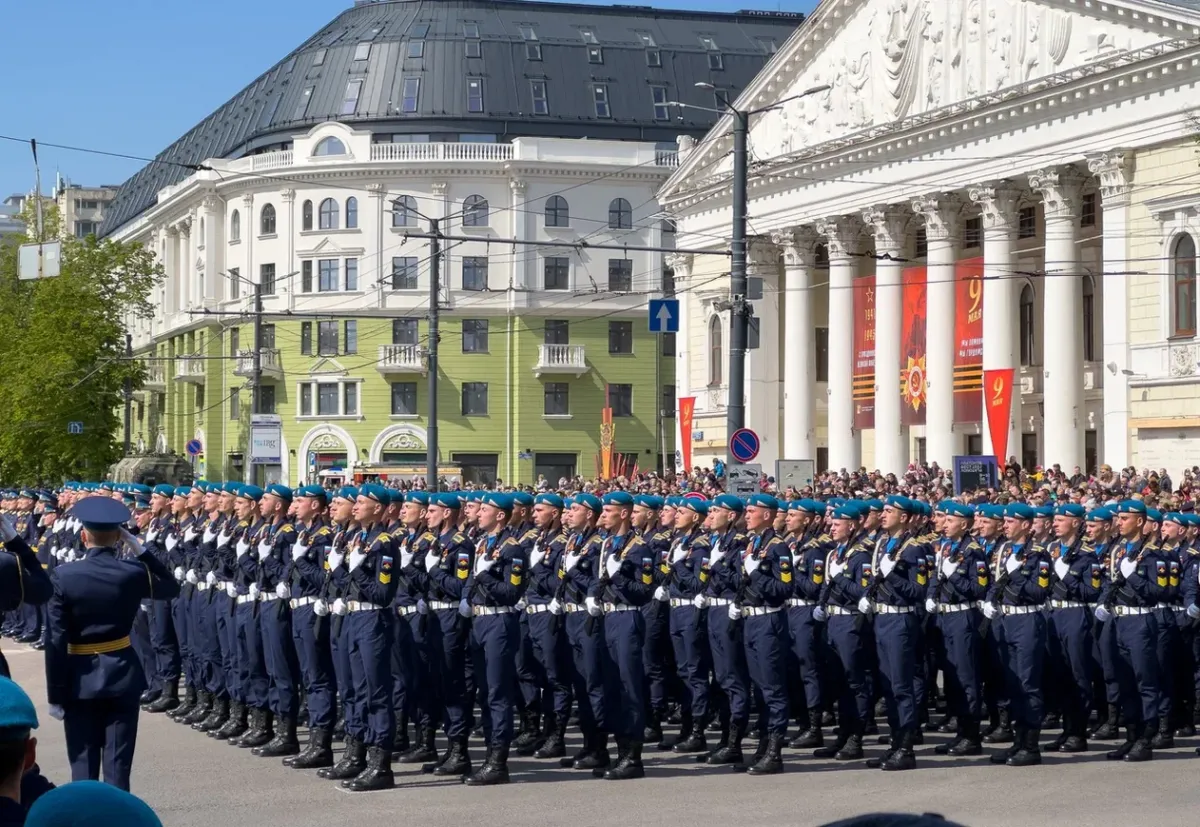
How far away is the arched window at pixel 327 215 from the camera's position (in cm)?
6681

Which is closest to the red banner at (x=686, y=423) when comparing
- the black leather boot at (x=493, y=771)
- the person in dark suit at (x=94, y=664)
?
the black leather boot at (x=493, y=771)

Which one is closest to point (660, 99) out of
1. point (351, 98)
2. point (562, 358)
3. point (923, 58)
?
point (562, 358)

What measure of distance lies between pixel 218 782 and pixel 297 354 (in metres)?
56.2

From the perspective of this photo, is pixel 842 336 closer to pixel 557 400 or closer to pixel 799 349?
pixel 799 349

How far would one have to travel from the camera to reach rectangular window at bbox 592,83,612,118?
68.1 meters

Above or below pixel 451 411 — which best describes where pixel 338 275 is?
above

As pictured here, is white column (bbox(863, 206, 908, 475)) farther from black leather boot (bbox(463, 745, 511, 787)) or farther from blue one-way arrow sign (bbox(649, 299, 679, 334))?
black leather boot (bbox(463, 745, 511, 787))

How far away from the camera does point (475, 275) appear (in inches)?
2601

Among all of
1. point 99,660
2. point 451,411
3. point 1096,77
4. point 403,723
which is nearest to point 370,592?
point 403,723

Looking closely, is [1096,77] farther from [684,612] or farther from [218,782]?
[218,782]

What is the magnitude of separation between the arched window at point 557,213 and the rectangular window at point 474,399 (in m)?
6.42

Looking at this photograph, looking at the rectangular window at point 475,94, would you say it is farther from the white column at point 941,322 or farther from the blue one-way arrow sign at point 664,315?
the blue one-way arrow sign at point 664,315

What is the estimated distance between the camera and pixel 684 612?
14.0m

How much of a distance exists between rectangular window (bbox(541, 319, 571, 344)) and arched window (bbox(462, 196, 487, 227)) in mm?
4358
